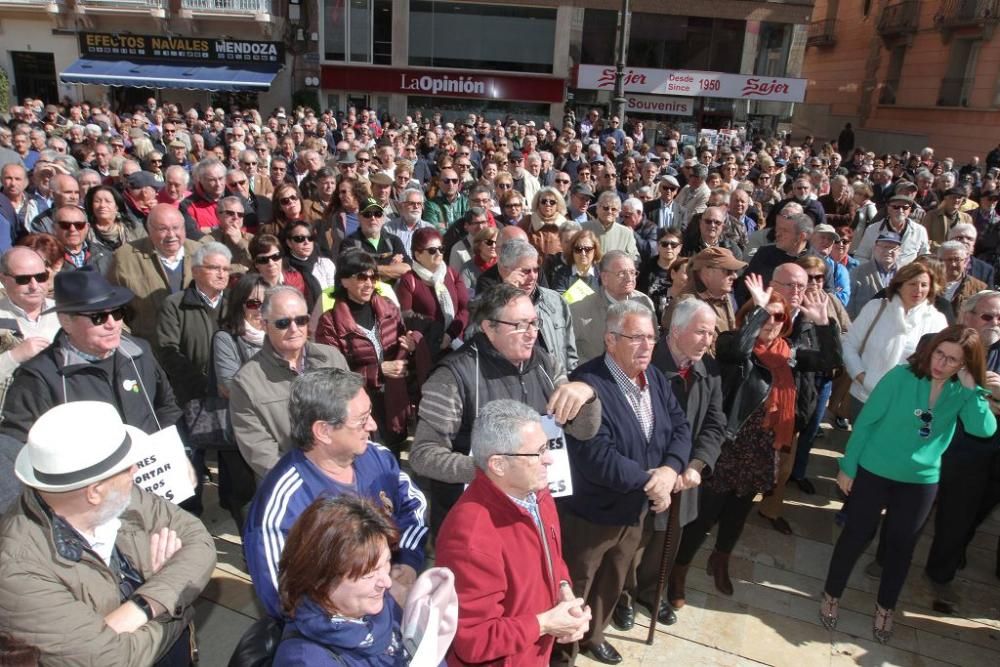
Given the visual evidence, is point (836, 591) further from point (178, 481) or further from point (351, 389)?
point (178, 481)

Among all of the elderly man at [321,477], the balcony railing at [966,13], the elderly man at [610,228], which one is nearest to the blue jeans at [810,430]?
the elderly man at [610,228]

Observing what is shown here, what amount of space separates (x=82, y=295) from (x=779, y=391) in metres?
3.63

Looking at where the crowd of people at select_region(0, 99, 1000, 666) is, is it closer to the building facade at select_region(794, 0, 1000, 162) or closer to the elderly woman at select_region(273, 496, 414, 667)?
the elderly woman at select_region(273, 496, 414, 667)

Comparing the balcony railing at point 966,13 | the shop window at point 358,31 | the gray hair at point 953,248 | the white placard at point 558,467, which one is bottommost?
the white placard at point 558,467

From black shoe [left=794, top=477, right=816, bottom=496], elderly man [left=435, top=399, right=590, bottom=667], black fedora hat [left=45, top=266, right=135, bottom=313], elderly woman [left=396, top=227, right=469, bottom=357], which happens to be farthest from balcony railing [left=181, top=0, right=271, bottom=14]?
elderly man [left=435, top=399, right=590, bottom=667]

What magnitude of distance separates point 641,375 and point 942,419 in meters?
1.67

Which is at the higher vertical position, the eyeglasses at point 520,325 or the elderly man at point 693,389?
the eyeglasses at point 520,325

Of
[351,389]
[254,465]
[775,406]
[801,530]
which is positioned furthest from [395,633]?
[801,530]

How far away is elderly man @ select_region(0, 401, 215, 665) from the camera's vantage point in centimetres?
188

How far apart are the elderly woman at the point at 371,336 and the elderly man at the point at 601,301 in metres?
1.15

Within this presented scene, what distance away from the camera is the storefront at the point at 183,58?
2544 centimetres

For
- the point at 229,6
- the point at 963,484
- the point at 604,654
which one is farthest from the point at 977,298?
the point at 229,6

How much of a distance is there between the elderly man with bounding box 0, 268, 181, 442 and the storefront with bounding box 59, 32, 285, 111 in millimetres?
25024

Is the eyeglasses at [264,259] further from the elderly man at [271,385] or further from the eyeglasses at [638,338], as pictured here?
the eyeglasses at [638,338]
